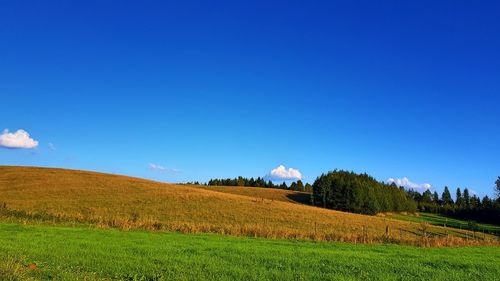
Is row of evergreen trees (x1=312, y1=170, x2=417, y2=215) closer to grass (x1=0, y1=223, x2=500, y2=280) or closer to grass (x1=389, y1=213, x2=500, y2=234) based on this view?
grass (x1=389, y1=213, x2=500, y2=234)

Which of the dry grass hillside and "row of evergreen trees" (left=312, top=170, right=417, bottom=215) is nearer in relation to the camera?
the dry grass hillside

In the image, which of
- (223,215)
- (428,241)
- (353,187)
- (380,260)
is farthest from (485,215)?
(380,260)

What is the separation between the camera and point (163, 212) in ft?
162

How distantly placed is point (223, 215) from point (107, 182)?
2896cm

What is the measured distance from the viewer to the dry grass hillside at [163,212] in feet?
103

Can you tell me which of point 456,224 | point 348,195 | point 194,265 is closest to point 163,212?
point 194,265

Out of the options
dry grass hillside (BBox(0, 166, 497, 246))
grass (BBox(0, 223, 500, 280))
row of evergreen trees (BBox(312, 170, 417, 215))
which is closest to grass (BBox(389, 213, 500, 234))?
row of evergreen trees (BBox(312, 170, 417, 215))

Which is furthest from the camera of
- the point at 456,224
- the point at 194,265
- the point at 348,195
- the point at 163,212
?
the point at 348,195

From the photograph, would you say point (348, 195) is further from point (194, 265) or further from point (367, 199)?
point (194, 265)

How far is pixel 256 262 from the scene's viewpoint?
15227 mm

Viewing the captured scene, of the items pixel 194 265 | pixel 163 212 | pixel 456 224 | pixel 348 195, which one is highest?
pixel 348 195

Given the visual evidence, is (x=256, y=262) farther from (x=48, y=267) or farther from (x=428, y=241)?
(x=428, y=241)

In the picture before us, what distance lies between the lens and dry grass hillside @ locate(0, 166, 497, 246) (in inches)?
1234

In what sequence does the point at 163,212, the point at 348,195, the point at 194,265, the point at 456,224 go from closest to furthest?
the point at 194,265 → the point at 163,212 → the point at 456,224 → the point at 348,195
